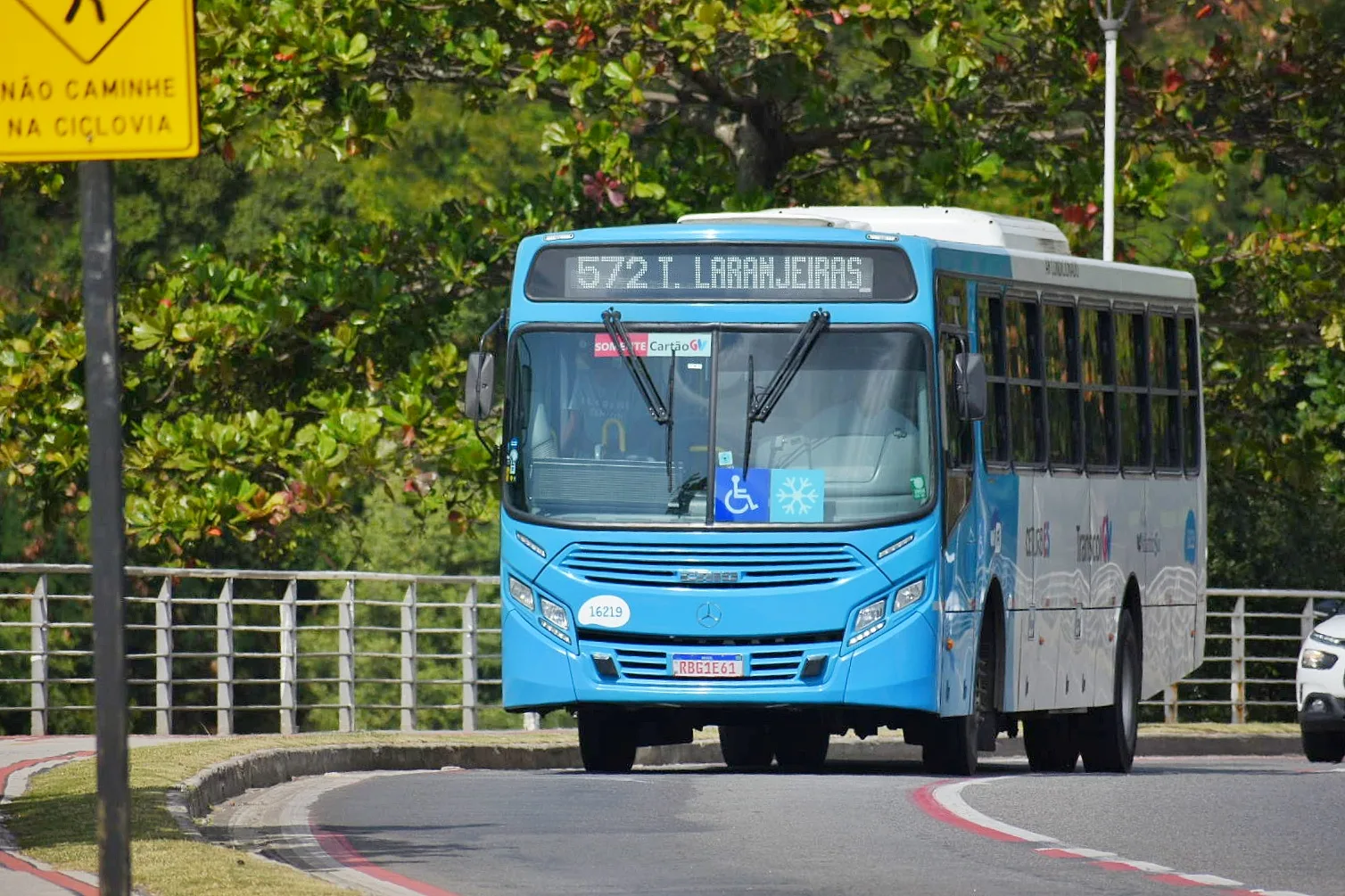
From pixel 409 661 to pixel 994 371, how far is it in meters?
7.20

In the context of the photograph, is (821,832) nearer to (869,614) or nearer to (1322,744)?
(869,614)

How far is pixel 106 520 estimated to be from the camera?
319 inches

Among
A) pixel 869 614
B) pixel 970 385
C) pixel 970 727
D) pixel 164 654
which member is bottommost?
pixel 970 727

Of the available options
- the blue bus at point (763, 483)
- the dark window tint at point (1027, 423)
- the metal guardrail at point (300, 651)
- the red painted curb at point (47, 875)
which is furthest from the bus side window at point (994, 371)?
the red painted curb at point (47, 875)

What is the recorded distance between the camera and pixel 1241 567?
42250mm

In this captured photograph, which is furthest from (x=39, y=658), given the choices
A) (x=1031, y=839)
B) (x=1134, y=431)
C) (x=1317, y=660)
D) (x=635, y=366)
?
(x=1031, y=839)

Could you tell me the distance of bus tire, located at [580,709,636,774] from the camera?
62.5 ft

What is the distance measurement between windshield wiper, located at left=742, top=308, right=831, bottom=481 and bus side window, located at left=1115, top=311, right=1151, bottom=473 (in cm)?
385

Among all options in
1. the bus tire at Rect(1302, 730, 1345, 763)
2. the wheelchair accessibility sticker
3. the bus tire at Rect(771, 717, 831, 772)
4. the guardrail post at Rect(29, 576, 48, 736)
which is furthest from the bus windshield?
the bus tire at Rect(1302, 730, 1345, 763)

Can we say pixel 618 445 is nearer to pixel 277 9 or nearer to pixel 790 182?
pixel 277 9

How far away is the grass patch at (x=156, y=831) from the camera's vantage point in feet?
35.5

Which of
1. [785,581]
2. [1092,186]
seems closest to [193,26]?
[785,581]

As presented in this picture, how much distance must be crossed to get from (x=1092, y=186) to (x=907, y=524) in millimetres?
10323

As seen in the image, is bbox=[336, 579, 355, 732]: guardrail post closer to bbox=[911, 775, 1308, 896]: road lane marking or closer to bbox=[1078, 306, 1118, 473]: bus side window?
bbox=[1078, 306, 1118, 473]: bus side window
